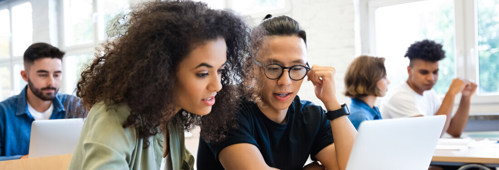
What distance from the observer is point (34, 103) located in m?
2.82

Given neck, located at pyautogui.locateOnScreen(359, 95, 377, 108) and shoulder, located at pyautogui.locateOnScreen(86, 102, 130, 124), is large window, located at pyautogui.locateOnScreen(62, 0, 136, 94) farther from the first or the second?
shoulder, located at pyautogui.locateOnScreen(86, 102, 130, 124)

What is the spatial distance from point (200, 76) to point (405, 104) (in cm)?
251

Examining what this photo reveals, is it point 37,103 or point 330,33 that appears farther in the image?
point 330,33

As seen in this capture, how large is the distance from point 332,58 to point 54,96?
2.40 m

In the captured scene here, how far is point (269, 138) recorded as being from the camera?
1.37m

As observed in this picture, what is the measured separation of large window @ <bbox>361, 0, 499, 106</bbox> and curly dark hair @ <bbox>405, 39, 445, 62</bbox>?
68cm

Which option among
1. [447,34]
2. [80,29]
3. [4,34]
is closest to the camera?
[447,34]

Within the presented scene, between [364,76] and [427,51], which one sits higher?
[427,51]

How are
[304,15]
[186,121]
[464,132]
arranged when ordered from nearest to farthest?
[186,121] → [464,132] → [304,15]

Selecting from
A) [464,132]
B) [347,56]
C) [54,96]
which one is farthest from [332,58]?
[54,96]

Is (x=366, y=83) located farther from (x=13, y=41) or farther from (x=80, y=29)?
(x=13, y=41)

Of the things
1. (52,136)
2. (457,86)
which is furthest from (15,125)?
(457,86)

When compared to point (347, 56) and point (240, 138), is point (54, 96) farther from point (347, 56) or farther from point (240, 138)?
point (347, 56)

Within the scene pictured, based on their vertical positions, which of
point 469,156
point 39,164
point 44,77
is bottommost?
point 469,156
